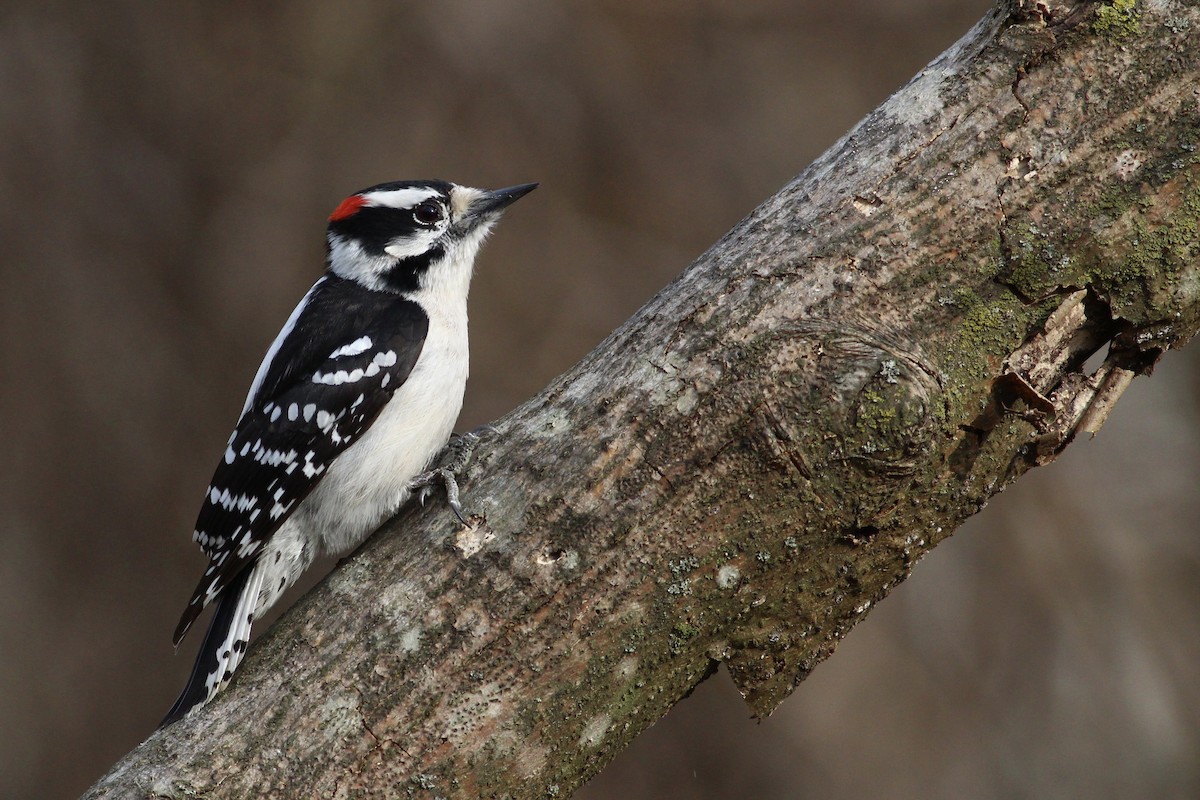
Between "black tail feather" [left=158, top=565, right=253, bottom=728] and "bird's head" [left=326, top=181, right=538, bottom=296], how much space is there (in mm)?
1175

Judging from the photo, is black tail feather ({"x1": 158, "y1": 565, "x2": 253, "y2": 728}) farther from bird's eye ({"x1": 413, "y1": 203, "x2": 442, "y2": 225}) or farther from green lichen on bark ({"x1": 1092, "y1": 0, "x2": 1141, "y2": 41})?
green lichen on bark ({"x1": 1092, "y1": 0, "x2": 1141, "y2": 41})

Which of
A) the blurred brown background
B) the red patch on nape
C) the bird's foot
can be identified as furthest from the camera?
the blurred brown background

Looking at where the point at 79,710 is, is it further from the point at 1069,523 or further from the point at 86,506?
the point at 1069,523

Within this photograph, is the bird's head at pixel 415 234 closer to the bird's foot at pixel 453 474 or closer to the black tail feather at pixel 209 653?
the bird's foot at pixel 453 474

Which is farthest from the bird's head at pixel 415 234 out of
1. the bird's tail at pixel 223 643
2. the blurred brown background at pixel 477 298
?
the blurred brown background at pixel 477 298

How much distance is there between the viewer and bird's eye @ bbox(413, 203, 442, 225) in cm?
366

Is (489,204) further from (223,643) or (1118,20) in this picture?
(1118,20)

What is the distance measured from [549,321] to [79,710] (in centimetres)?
340

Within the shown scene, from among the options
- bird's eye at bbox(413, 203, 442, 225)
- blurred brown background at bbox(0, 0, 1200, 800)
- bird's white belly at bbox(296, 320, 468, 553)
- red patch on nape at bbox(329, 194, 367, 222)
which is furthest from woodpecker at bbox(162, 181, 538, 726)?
blurred brown background at bbox(0, 0, 1200, 800)

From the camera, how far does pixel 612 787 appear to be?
17.2 ft

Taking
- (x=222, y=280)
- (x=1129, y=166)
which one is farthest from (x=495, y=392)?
(x=1129, y=166)

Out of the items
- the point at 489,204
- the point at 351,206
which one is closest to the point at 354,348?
the point at 351,206

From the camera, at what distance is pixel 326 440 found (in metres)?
3.16

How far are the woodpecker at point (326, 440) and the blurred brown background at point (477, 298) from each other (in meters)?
2.25
